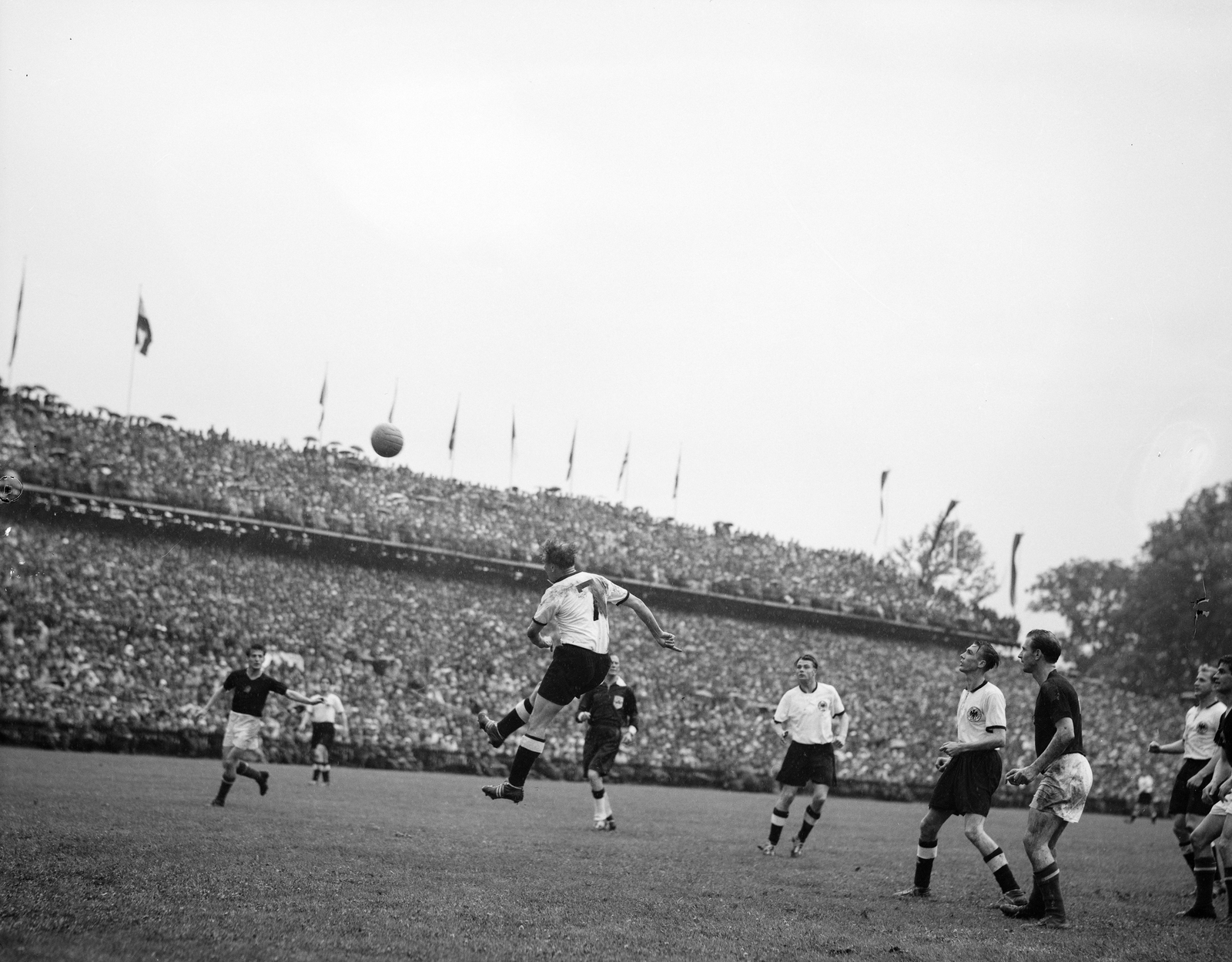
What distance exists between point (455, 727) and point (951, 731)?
55.8ft

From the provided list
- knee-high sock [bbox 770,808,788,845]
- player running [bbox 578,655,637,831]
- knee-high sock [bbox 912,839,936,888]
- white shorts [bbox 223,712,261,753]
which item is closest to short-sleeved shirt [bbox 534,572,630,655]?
knee-high sock [bbox 912,839,936,888]

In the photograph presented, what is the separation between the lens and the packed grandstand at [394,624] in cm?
2688

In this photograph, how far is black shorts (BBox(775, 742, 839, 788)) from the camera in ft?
43.9

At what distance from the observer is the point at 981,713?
381 inches

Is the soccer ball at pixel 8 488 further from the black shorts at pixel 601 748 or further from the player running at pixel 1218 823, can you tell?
the player running at pixel 1218 823

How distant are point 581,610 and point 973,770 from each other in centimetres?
388

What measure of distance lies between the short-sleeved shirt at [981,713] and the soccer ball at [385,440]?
14817 mm

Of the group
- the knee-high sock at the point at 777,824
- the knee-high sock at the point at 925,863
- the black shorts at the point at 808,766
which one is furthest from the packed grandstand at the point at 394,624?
the knee-high sock at the point at 925,863

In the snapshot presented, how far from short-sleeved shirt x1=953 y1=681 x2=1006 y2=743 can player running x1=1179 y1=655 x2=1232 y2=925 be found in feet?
5.83

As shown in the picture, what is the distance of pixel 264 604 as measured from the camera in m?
31.5

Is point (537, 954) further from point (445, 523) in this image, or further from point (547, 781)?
point (445, 523)

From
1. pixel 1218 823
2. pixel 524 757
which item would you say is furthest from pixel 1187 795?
pixel 524 757

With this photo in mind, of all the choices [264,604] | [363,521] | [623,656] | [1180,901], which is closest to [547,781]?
[623,656]

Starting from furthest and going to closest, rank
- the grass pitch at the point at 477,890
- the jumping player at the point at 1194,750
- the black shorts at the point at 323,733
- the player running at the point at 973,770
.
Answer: the black shorts at the point at 323,733 → the jumping player at the point at 1194,750 → the player running at the point at 973,770 → the grass pitch at the point at 477,890
